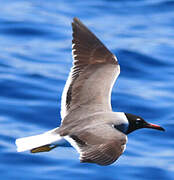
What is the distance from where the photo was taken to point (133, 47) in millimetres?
14609

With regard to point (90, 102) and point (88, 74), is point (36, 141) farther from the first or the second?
point (88, 74)

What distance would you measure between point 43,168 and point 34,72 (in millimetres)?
2963

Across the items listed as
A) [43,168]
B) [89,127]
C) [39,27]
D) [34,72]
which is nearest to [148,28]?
[39,27]

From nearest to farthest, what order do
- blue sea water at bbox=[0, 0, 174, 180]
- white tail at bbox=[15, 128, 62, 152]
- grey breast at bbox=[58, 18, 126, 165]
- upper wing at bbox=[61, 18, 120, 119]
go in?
grey breast at bbox=[58, 18, 126, 165]
white tail at bbox=[15, 128, 62, 152]
upper wing at bbox=[61, 18, 120, 119]
blue sea water at bbox=[0, 0, 174, 180]

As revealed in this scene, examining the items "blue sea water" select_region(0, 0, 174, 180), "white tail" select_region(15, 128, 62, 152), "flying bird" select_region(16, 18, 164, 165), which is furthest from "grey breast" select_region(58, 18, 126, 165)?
"blue sea water" select_region(0, 0, 174, 180)

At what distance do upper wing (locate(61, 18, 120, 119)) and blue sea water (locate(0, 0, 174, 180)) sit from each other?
128cm

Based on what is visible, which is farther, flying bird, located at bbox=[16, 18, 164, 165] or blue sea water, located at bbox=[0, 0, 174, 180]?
blue sea water, located at bbox=[0, 0, 174, 180]

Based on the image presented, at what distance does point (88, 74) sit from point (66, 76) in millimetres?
3448

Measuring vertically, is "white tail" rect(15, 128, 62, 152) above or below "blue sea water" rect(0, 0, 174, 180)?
below

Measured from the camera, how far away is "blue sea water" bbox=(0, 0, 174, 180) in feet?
35.3

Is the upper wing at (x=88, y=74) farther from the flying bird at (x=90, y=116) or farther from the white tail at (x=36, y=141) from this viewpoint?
the white tail at (x=36, y=141)

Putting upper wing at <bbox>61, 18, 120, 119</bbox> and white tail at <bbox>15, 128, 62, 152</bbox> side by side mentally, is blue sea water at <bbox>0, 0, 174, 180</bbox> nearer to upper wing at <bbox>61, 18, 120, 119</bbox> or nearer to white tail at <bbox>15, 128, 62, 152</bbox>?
upper wing at <bbox>61, 18, 120, 119</bbox>

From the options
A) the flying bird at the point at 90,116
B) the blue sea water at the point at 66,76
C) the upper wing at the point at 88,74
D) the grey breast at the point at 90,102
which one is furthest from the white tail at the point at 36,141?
the blue sea water at the point at 66,76

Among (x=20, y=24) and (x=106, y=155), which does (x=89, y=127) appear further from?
(x=20, y=24)
